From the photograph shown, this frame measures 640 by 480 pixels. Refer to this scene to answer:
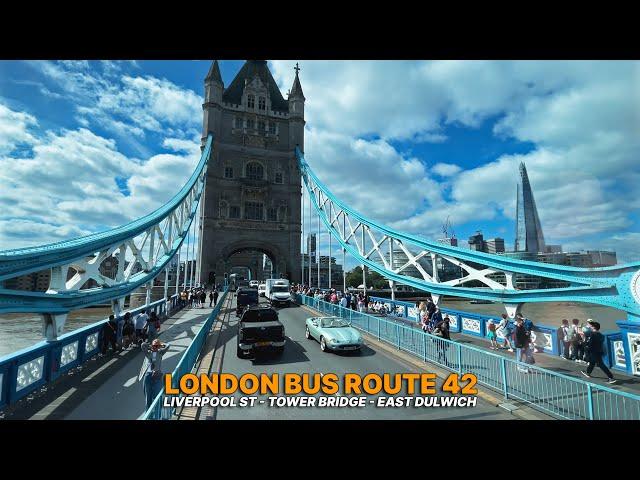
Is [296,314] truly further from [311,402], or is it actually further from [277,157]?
[277,157]

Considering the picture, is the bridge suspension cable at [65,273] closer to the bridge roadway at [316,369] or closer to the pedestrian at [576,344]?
the bridge roadway at [316,369]

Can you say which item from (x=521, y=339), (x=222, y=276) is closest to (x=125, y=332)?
(x=521, y=339)

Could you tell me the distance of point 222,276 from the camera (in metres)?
43.5

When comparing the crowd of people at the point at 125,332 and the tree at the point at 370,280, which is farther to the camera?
the tree at the point at 370,280

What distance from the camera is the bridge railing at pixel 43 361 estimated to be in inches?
245

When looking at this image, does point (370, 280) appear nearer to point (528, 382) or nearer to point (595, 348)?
point (595, 348)

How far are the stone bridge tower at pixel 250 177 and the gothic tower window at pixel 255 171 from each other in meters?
0.08

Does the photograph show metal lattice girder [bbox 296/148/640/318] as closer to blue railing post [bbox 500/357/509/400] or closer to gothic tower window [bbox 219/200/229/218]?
blue railing post [bbox 500/357/509/400]

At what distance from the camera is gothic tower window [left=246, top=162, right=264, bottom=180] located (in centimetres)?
4809

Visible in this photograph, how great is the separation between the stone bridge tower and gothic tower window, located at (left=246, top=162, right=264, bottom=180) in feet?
0.25

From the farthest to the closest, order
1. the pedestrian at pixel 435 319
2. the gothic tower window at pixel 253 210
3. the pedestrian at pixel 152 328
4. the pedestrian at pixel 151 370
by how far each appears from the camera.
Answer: the gothic tower window at pixel 253 210 < the pedestrian at pixel 152 328 < the pedestrian at pixel 435 319 < the pedestrian at pixel 151 370

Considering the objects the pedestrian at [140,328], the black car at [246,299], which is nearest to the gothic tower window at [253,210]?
the black car at [246,299]
